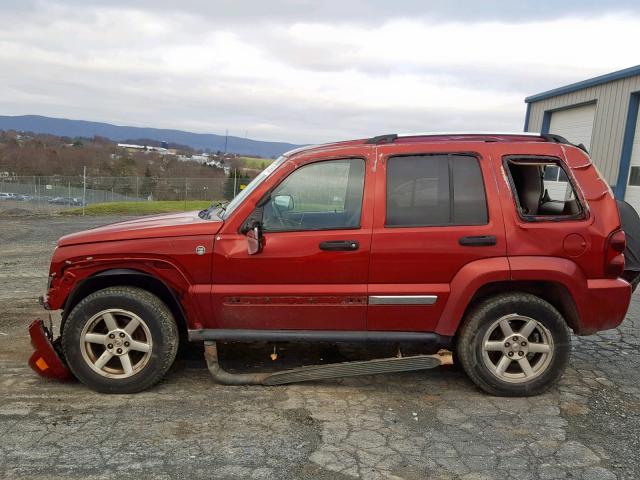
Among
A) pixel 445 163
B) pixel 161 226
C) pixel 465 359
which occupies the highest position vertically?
pixel 445 163

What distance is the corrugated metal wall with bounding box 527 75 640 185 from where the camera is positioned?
554 inches

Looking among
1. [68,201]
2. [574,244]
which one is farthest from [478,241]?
[68,201]

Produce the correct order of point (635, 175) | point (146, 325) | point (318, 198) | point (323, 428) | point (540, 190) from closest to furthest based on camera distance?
point (323, 428) < point (146, 325) < point (318, 198) < point (540, 190) < point (635, 175)

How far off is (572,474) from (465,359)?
1.12 m

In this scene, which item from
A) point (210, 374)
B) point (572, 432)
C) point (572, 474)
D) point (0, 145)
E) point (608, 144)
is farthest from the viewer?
point (0, 145)

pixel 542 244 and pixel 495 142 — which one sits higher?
pixel 495 142

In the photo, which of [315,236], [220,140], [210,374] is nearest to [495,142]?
[315,236]

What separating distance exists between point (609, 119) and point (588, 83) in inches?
61.4

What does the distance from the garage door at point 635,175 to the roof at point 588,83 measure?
4.37ft

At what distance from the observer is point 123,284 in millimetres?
4035

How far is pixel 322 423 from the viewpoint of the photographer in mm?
3502

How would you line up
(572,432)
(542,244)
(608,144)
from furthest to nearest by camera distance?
(608,144) < (542,244) < (572,432)

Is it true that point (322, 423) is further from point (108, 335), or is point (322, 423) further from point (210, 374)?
point (108, 335)

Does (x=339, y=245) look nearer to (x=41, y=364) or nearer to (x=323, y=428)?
(x=323, y=428)
